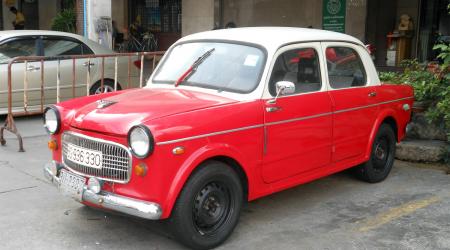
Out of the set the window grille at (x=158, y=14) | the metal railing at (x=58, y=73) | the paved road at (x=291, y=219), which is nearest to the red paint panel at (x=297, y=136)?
the paved road at (x=291, y=219)

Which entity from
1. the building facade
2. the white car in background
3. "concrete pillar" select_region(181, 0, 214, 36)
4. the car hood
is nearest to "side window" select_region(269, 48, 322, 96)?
the car hood

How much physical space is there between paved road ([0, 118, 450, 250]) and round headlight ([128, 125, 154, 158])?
37.5 inches

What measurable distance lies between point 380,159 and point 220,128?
9.18 ft

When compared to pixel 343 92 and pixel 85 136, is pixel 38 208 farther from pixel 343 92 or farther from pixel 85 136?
pixel 343 92

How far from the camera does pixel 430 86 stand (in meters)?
7.15

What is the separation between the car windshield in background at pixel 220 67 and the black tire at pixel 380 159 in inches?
77.4

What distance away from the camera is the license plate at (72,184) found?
14.1ft

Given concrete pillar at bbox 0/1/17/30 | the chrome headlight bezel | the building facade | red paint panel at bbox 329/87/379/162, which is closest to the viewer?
the chrome headlight bezel

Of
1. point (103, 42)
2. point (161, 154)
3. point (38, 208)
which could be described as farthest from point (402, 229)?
point (103, 42)

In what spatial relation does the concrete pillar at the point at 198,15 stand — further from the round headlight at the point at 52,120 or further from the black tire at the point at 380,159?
the round headlight at the point at 52,120

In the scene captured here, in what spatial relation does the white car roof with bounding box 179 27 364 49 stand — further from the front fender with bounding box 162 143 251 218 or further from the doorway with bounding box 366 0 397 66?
the doorway with bounding box 366 0 397 66

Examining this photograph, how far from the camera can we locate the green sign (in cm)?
1465

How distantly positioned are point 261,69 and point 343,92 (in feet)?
3.69

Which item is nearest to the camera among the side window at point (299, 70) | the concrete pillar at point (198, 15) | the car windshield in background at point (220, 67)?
the car windshield in background at point (220, 67)
